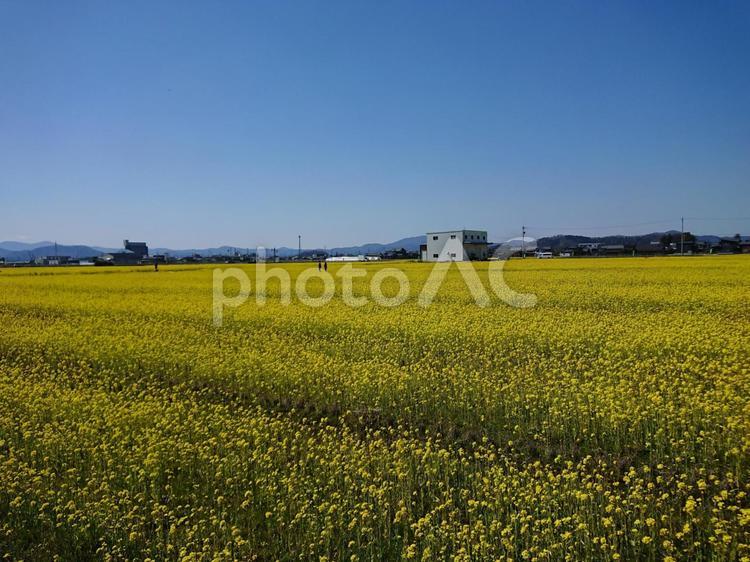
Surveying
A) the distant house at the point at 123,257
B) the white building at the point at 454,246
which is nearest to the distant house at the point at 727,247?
the white building at the point at 454,246

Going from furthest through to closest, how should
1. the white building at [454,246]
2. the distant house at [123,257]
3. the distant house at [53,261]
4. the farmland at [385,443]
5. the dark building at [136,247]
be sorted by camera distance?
the dark building at [136,247], the distant house at [53,261], the distant house at [123,257], the white building at [454,246], the farmland at [385,443]

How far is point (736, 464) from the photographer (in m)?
6.03

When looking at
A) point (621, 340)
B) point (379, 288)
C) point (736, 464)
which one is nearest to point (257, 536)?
point (736, 464)

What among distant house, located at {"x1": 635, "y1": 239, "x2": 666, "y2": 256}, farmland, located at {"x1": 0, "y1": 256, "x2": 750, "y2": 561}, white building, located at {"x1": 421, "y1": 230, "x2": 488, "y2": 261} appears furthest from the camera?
distant house, located at {"x1": 635, "y1": 239, "x2": 666, "y2": 256}

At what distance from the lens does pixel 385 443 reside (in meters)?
7.50

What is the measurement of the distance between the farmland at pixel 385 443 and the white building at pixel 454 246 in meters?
75.1

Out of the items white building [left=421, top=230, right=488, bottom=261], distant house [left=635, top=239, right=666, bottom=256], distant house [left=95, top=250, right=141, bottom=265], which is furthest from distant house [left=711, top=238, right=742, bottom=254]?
distant house [left=95, top=250, right=141, bottom=265]

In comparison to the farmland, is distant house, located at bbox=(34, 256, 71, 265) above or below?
above

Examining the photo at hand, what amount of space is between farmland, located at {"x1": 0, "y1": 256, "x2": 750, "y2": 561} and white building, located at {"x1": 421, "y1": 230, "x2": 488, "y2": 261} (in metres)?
75.1

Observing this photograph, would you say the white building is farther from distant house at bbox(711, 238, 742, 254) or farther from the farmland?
the farmland

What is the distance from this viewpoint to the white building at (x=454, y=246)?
89875 millimetres

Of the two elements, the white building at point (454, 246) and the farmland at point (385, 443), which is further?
the white building at point (454, 246)

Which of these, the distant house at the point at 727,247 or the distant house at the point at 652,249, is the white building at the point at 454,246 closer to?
the distant house at the point at 652,249

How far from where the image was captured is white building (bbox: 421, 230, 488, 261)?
89875 millimetres
